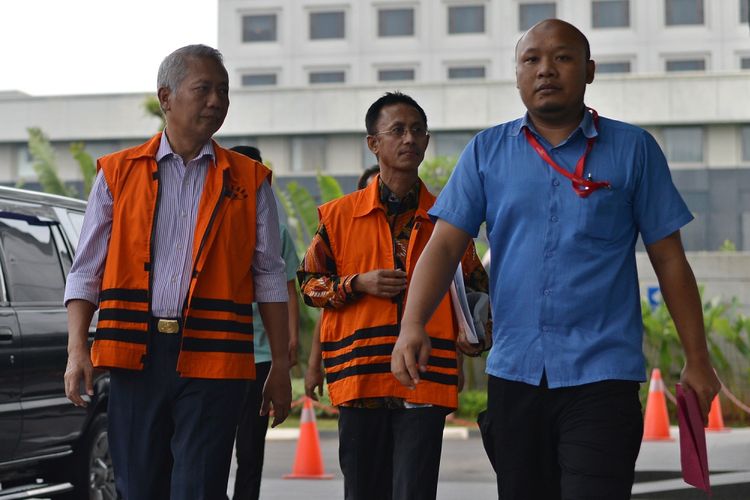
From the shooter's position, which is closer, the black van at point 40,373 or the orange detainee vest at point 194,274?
the orange detainee vest at point 194,274

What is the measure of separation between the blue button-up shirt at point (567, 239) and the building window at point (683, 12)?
60.5 metres

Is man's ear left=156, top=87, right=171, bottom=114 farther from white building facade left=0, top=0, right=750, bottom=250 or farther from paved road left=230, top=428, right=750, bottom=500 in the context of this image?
white building facade left=0, top=0, right=750, bottom=250

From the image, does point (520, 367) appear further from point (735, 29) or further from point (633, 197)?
point (735, 29)

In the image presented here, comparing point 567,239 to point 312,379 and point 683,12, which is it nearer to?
point 312,379

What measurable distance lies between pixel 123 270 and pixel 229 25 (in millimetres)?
63205

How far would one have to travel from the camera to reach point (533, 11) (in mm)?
64625

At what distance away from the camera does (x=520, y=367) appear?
4.74 m

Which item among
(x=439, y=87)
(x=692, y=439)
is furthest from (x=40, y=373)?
(x=439, y=87)

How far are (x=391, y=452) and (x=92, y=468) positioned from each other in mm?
3265

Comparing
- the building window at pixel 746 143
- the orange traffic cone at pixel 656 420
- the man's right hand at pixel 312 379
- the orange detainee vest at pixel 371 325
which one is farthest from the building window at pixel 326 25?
the orange detainee vest at pixel 371 325

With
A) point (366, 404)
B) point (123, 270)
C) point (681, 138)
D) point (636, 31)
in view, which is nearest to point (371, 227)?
point (366, 404)

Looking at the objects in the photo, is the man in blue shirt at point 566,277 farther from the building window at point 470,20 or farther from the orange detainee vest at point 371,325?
the building window at point 470,20

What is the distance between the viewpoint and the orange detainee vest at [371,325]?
6324 millimetres

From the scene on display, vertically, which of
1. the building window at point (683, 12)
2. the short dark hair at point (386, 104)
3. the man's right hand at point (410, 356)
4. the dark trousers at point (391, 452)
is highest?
the building window at point (683, 12)
